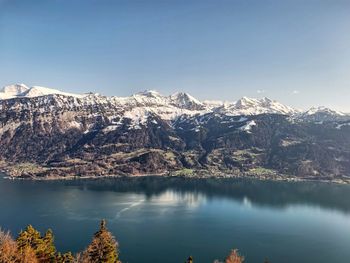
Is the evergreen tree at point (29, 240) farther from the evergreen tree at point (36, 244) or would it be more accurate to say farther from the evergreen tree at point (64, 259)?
the evergreen tree at point (64, 259)

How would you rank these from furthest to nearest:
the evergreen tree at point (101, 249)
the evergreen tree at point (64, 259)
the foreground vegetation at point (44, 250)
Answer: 1. the evergreen tree at point (64, 259)
2. the evergreen tree at point (101, 249)
3. the foreground vegetation at point (44, 250)

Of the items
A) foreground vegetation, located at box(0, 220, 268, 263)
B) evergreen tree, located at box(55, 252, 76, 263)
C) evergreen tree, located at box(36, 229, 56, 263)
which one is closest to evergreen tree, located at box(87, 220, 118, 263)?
foreground vegetation, located at box(0, 220, 268, 263)

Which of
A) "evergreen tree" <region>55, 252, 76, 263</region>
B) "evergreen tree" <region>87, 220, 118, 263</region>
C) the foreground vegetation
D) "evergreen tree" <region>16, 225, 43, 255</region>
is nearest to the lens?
the foreground vegetation

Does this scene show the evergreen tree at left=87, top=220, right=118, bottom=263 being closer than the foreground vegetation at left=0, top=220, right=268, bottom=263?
No

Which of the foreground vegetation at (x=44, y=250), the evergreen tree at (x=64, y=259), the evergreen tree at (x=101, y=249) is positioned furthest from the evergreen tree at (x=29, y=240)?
the evergreen tree at (x=101, y=249)

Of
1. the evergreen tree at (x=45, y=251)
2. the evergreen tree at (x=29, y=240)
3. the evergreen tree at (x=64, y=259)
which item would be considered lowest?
the evergreen tree at (x=64, y=259)

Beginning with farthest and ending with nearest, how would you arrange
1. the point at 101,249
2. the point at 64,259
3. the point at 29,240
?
1. the point at 64,259
2. the point at 29,240
3. the point at 101,249

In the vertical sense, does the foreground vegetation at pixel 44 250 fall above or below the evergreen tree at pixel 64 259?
above

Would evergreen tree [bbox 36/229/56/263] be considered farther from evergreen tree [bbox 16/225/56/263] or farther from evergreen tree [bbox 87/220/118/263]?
evergreen tree [bbox 87/220/118/263]

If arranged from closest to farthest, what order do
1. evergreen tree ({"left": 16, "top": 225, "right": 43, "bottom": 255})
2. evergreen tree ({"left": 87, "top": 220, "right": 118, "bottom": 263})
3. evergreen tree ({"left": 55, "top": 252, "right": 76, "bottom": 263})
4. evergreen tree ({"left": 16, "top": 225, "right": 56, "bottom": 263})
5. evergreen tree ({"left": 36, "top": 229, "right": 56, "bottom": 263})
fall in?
evergreen tree ({"left": 87, "top": 220, "right": 118, "bottom": 263}) → evergreen tree ({"left": 16, "top": 225, "right": 43, "bottom": 255}) → evergreen tree ({"left": 16, "top": 225, "right": 56, "bottom": 263}) → evergreen tree ({"left": 36, "top": 229, "right": 56, "bottom": 263}) → evergreen tree ({"left": 55, "top": 252, "right": 76, "bottom": 263})

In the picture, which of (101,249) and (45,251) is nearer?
(101,249)

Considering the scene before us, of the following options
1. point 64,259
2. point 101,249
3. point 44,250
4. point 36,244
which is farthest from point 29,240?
point 101,249

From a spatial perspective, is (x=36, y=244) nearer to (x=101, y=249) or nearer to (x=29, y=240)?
(x=29, y=240)

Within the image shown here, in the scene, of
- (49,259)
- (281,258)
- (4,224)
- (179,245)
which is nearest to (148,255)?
(179,245)
